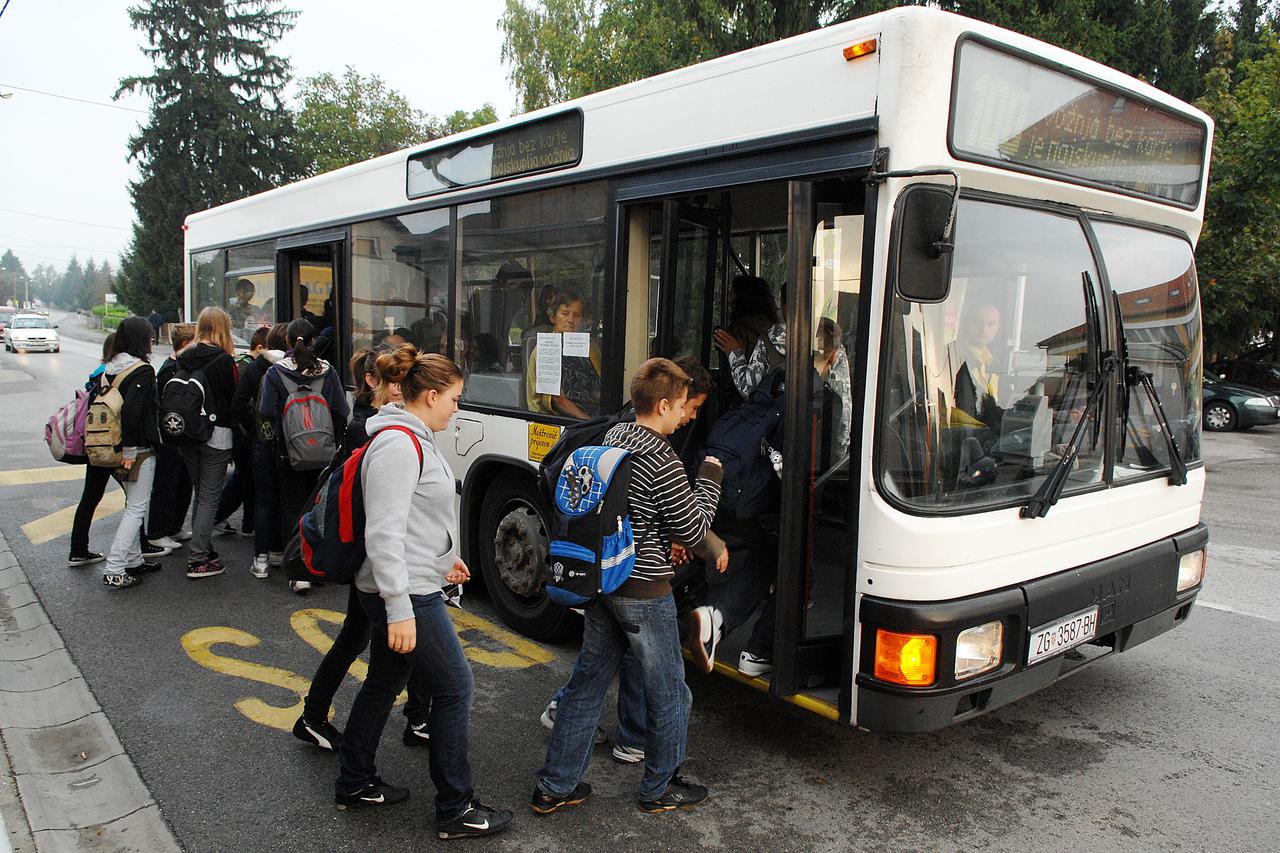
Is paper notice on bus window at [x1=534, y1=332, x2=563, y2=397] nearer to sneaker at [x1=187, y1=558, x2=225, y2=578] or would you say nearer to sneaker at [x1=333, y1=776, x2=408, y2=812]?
sneaker at [x1=333, y1=776, x2=408, y2=812]

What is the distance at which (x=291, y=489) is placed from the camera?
587 centimetres

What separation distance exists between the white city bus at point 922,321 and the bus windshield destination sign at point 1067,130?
0.01 m

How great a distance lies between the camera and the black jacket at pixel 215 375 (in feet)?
19.0

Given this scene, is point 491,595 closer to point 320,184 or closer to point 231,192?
point 320,184

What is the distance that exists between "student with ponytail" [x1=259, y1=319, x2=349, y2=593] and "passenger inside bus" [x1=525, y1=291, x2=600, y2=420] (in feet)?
5.32

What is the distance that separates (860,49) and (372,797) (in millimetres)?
3110

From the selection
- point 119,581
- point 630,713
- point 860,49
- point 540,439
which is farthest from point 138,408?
point 860,49

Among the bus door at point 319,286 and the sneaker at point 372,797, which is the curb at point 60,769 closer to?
the sneaker at point 372,797

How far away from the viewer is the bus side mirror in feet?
9.48

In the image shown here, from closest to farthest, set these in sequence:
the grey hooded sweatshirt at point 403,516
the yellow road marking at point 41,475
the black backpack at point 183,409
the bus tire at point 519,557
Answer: the grey hooded sweatshirt at point 403,516
the bus tire at point 519,557
the black backpack at point 183,409
the yellow road marking at point 41,475

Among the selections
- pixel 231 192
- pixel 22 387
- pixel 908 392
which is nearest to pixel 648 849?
pixel 908 392

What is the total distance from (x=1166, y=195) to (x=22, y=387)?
72.2 ft

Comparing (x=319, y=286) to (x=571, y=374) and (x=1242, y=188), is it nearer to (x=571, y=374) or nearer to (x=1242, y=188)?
(x=571, y=374)

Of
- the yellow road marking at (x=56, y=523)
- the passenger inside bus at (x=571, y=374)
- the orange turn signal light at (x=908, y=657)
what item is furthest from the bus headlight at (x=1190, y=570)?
the yellow road marking at (x=56, y=523)
